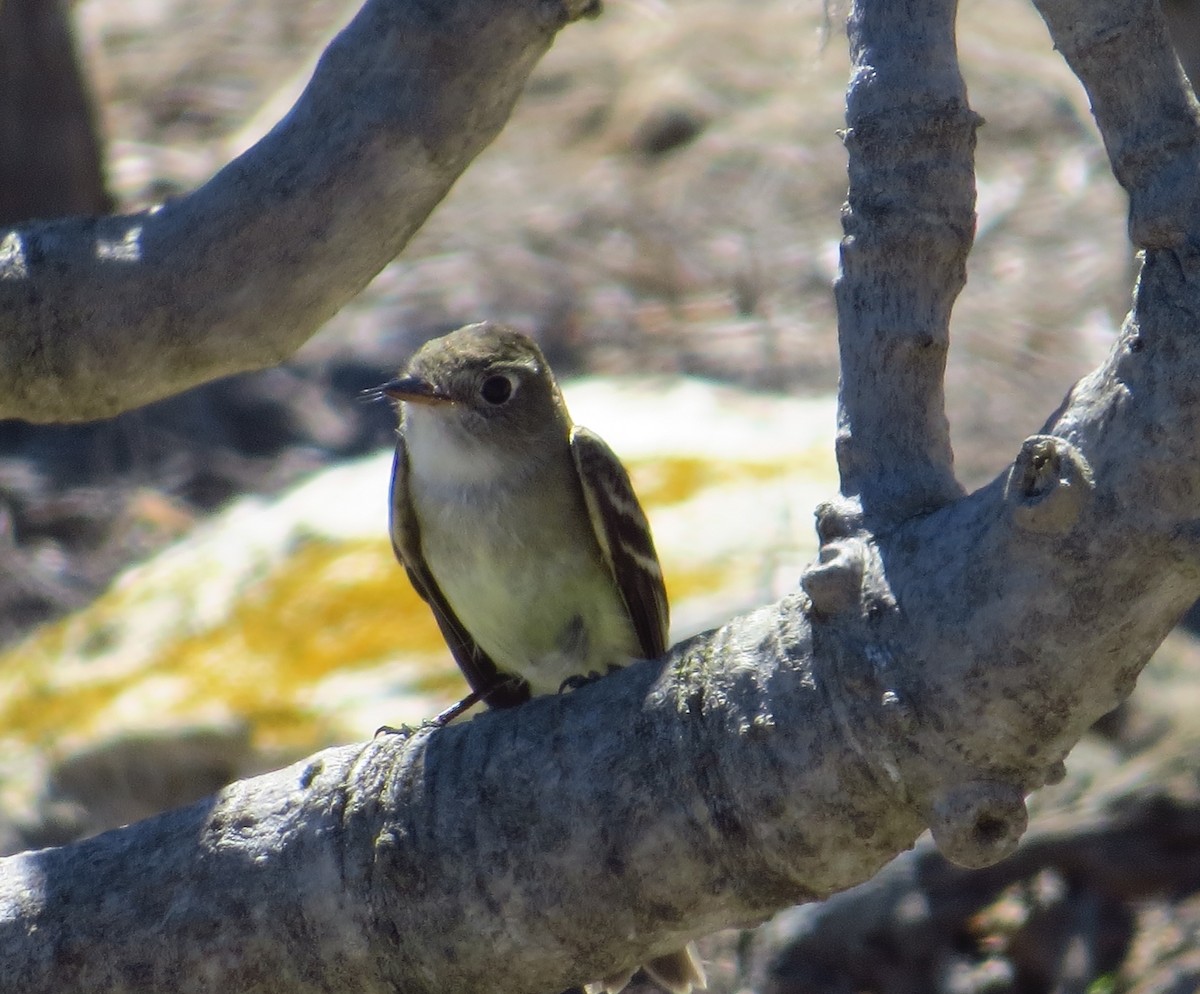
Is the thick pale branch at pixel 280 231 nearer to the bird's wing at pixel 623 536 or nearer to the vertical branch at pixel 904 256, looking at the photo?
the vertical branch at pixel 904 256

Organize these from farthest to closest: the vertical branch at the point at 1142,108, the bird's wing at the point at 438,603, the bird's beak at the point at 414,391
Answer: the bird's wing at the point at 438,603, the bird's beak at the point at 414,391, the vertical branch at the point at 1142,108

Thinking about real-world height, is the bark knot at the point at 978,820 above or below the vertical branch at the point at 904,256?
below

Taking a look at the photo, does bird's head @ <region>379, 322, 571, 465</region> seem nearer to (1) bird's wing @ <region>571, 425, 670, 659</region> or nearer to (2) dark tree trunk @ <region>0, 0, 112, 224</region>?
(1) bird's wing @ <region>571, 425, 670, 659</region>

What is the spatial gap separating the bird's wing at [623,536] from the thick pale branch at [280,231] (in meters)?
1.64

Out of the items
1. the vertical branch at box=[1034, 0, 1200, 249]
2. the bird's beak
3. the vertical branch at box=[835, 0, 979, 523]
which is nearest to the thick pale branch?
the vertical branch at box=[835, 0, 979, 523]

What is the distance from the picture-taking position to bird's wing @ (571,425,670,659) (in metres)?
4.91

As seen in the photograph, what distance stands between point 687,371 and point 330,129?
243 inches

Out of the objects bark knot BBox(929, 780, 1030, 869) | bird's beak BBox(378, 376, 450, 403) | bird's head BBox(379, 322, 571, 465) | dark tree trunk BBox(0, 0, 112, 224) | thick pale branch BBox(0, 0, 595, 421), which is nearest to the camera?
bark knot BBox(929, 780, 1030, 869)

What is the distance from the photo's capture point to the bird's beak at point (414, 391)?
15.8 ft

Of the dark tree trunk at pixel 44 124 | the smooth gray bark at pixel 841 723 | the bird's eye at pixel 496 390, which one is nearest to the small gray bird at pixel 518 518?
the bird's eye at pixel 496 390

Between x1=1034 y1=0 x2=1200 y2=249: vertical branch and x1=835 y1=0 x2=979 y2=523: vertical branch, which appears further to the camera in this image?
x1=835 y1=0 x2=979 y2=523: vertical branch

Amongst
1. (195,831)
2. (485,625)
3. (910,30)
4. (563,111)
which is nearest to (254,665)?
(485,625)

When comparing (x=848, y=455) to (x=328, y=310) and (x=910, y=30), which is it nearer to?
(x=910, y=30)

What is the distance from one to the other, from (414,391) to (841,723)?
7.72 ft
